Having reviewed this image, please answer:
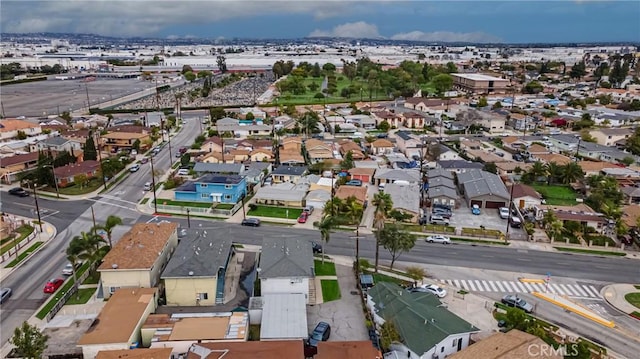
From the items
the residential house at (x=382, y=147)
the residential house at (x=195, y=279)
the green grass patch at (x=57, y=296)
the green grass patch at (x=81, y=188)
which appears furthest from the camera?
the residential house at (x=382, y=147)

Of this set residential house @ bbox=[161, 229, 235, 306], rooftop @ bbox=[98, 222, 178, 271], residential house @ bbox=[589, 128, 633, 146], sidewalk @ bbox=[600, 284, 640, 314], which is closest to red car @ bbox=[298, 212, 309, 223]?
rooftop @ bbox=[98, 222, 178, 271]

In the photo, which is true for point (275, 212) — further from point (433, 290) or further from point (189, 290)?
point (433, 290)

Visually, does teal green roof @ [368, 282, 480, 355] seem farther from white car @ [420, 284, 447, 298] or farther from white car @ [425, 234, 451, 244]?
white car @ [425, 234, 451, 244]

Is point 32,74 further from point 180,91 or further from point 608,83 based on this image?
point 608,83

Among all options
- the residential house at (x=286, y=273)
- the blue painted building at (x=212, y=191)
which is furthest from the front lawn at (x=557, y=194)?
the blue painted building at (x=212, y=191)

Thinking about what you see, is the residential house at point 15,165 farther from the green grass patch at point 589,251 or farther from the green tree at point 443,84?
the green tree at point 443,84

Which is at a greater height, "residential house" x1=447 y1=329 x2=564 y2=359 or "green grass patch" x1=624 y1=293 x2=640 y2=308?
"residential house" x1=447 y1=329 x2=564 y2=359
